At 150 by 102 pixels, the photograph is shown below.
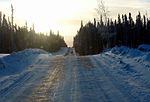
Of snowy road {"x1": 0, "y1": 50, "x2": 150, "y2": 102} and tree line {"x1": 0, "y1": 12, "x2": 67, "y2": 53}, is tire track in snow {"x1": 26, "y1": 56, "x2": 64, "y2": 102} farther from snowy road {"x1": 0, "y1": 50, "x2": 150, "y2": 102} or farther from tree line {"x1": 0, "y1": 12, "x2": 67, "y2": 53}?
tree line {"x1": 0, "y1": 12, "x2": 67, "y2": 53}

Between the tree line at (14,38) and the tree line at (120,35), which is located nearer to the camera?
the tree line at (14,38)

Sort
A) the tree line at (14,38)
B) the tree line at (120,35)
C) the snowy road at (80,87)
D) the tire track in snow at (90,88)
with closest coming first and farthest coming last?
1. the tire track in snow at (90,88)
2. the snowy road at (80,87)
3. the tree line at (14,38)
4. the tree line at (120,35)

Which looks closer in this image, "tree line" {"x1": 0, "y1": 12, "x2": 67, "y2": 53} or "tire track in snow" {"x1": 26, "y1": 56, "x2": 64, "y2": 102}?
"tire track in snow" {"x1": 26, "y1": 56, "x2": 64, "y2": 102}

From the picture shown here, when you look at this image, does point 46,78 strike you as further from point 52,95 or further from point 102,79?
point 52,95

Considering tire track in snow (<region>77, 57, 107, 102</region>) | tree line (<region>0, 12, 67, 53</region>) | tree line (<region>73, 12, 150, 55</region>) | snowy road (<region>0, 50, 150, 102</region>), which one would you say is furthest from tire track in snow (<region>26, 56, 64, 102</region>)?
tree line (<region>73, 12, 150, 55</region>)

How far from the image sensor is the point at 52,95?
14.4m

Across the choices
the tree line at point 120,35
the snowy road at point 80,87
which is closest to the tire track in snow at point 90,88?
the snowy road at point 80,87

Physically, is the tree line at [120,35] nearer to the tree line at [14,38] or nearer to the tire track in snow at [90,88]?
the tree line at [14,38]

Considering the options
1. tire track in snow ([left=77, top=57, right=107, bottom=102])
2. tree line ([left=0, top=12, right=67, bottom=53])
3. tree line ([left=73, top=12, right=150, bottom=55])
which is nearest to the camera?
tire track in snow ([left=77, top=57, right=107, bottom=102])

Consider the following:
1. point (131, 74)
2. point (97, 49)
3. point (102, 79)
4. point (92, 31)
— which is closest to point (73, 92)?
point (102, 79)

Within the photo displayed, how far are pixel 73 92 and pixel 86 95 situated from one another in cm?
83

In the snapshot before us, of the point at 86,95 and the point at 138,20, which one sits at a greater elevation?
the point at 138,20

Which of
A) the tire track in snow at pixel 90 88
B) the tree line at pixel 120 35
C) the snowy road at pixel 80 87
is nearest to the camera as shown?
the tire track in snow at pixel 90 88

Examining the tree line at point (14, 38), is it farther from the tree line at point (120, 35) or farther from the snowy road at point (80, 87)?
the snowy road at point (80, 87)
